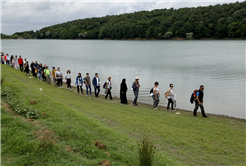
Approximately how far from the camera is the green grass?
15.3ft

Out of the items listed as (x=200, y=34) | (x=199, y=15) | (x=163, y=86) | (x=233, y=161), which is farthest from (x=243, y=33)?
(x=233, y=161)

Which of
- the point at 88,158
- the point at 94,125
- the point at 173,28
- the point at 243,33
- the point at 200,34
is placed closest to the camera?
the point at 88,158

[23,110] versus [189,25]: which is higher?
[189,25]

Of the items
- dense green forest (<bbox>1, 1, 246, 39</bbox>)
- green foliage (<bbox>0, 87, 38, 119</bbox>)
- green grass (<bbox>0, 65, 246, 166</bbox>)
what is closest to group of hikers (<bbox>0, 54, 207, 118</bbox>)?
green grass (<bbox>0, 65, 246, 166</bbox>)

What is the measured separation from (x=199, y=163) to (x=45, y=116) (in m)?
Result: 5.70

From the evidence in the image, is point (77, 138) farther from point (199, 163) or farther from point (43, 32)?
point (43, 32)

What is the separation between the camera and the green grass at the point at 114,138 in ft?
15.3

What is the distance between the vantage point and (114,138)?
6301 millimetres

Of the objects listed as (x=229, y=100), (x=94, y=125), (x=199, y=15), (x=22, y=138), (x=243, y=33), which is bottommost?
(x=229, y=100)

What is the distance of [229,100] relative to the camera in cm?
1555

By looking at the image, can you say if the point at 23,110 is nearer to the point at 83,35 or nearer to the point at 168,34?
the point at 168,34

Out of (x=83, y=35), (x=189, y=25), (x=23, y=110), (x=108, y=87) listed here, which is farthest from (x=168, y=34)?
(x=23, y=110)

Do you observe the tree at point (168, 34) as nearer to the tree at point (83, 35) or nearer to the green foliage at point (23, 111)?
the tree at point (83, 35)

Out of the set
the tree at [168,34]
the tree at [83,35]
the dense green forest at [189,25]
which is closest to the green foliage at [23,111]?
the dense green forest at [189,25]
